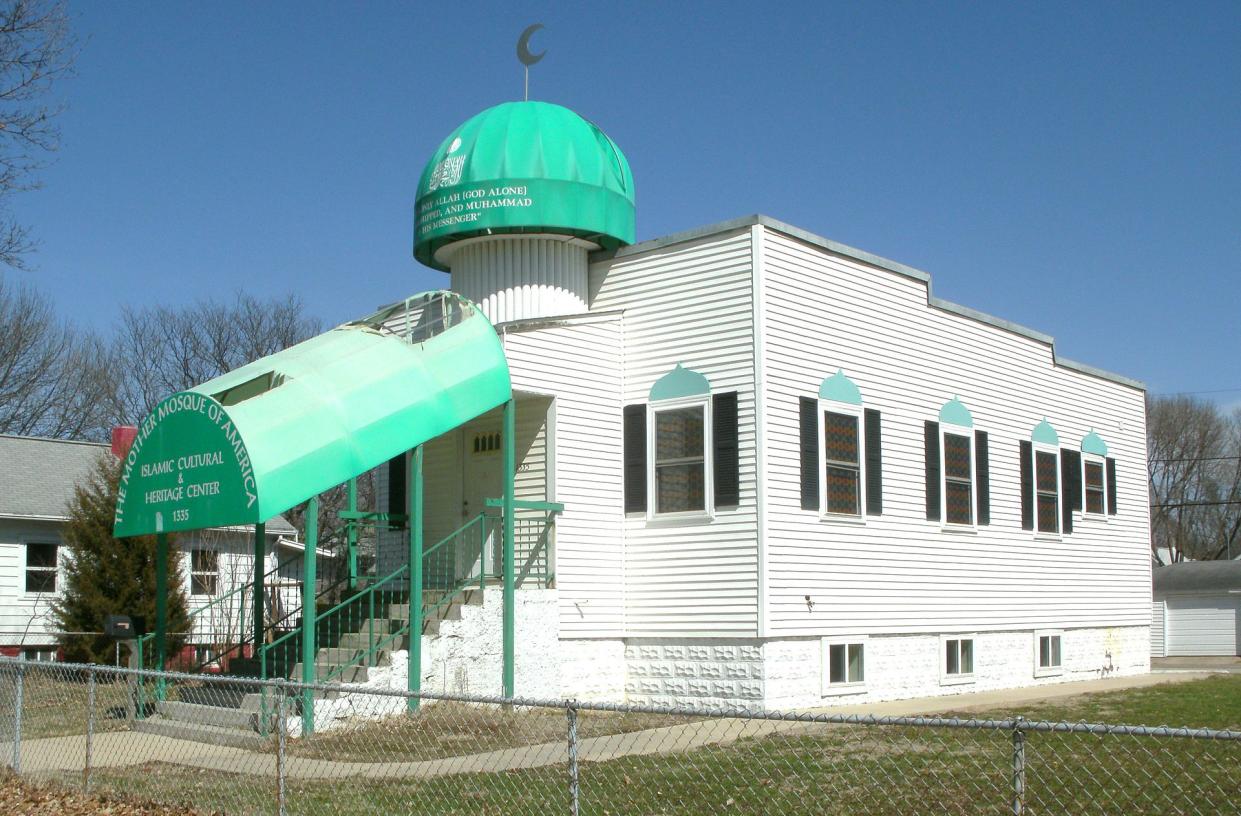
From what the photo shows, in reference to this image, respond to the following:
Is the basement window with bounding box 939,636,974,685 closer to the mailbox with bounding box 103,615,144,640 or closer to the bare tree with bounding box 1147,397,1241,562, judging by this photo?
the mailbox with bounding box 103,615,144,640

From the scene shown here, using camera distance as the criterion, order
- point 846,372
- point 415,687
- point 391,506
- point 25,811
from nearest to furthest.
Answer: point 25,811, point 415,687, point 846,372, point 391,506

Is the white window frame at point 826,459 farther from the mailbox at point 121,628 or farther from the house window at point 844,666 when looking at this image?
the mailbox at point 121,628

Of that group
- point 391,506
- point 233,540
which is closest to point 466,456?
point 391,506

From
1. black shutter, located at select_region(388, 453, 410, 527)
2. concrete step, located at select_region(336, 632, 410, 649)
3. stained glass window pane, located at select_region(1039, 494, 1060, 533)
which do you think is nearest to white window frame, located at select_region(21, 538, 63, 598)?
black shutter, located at select_region(388, 453, 410, 527)

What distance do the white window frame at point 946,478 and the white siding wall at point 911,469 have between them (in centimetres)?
21

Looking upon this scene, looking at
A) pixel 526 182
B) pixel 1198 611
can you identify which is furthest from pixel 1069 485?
pixel 1198 611

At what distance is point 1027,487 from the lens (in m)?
21.7

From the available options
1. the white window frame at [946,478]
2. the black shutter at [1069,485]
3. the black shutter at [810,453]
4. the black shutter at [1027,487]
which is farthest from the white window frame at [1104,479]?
the black shutter at [810,453]

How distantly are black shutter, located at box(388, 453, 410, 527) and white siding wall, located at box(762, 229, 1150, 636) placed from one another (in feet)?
18.8

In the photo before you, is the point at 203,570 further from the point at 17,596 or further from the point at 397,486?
the point at 397,486

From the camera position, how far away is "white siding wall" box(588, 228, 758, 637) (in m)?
16.3

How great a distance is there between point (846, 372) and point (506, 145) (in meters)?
5.69

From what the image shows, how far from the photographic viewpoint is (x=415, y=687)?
1428 cm

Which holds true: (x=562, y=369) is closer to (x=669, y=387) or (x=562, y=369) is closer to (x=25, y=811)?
(x=669, y=387)
